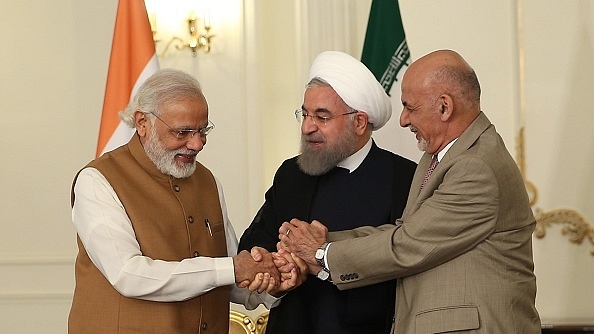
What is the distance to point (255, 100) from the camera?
236 inches

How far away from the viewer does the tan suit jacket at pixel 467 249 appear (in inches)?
119

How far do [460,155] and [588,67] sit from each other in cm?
290

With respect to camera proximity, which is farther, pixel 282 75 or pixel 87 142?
pixel 87 142

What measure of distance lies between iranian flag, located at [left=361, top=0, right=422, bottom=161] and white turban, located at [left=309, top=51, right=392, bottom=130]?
1.31m

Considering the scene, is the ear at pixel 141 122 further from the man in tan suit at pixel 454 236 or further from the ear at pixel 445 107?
the ear at pixel 445 107

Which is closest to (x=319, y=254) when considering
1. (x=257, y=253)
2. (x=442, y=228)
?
(x=257, y=253)

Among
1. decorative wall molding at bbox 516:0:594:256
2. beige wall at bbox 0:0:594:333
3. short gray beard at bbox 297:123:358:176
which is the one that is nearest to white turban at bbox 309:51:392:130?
short gray beard at bbox 297:123:358:176

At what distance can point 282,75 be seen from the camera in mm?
6090

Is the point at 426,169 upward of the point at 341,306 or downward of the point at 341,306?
upward

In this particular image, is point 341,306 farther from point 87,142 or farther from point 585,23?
point 87,142

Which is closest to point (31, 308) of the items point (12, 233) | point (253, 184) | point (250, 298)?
point (12, 233)

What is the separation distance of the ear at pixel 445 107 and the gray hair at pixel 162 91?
0.96 meters

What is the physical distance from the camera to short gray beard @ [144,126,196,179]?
348 cm

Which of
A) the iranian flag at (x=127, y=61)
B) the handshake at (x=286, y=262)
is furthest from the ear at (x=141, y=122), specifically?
the iranian flag at (x=127, y=61)
